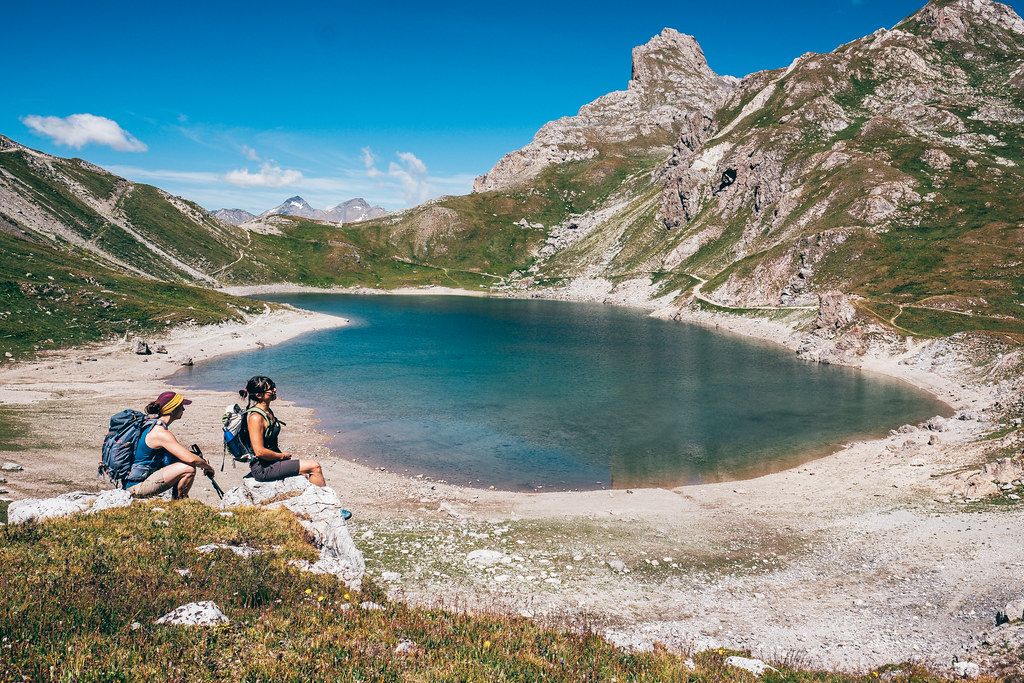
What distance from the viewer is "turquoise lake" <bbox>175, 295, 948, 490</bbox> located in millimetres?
43812

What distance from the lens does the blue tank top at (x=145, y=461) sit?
1535cm

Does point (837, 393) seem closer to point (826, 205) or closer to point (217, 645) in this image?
point (217, 645)

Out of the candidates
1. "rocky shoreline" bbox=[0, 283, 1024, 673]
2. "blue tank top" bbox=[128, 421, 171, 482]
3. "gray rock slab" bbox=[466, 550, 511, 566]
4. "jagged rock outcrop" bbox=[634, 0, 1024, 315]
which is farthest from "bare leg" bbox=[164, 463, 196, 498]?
"jagged rock outcrop" bbox=[634, 0, 1024, 315]

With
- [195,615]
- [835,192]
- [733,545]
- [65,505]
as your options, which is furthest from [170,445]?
[835,192]

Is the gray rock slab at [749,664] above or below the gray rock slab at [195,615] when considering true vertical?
below

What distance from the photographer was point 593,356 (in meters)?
92.9

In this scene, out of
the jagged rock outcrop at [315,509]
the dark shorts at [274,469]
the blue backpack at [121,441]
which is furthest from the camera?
the dark shorts at [274,469]

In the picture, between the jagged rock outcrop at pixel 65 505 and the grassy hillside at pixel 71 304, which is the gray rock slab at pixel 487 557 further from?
the grassy hillside at pixel 71 304

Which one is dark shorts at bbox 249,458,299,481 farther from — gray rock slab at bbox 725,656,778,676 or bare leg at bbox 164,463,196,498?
gray rock slab at bbox 725,656,778,676

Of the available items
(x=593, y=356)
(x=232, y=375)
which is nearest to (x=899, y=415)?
(x=593, y=356)

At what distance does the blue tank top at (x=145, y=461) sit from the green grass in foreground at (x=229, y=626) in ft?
3.28

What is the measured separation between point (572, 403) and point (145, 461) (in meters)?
49.7

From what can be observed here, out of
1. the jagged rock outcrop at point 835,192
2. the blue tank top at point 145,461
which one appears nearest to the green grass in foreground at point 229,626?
the blue tank top at point 145,461

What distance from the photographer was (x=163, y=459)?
16031 mm
